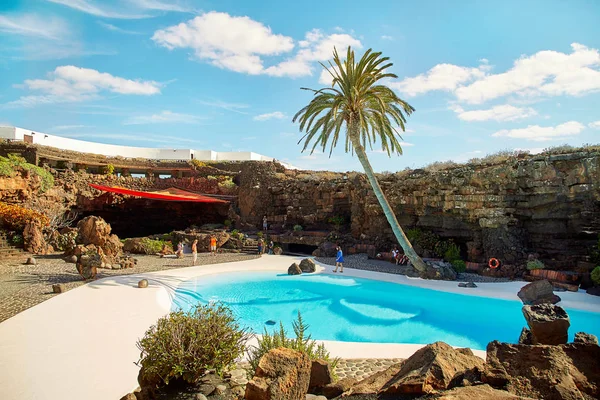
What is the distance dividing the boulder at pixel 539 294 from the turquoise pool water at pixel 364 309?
1.23 ft

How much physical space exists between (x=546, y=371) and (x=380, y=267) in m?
13.3

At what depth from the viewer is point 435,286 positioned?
12625 mm

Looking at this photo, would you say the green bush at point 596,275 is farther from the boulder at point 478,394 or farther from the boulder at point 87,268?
the boulder at point 87,268

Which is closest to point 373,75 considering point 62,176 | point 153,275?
point 153,275

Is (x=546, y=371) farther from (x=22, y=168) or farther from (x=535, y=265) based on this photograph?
(x=22, y=168)

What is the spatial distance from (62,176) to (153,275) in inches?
587

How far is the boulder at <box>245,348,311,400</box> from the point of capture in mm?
3132

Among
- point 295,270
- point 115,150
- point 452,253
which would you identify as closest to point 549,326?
point 295,270

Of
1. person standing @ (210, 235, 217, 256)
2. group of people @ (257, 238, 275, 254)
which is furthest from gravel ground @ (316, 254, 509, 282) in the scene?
person standing @ (210, 235, 217, 256)

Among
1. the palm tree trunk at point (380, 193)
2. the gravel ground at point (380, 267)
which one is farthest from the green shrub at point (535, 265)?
the palm tree trunk at point (380, 193)

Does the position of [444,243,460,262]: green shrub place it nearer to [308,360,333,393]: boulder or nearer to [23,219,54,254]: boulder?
[308,360,333,393]: boulder

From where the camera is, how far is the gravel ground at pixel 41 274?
29.1ft

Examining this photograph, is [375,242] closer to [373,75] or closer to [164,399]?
[373,75]

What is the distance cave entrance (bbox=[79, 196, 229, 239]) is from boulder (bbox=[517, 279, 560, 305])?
2087cm
